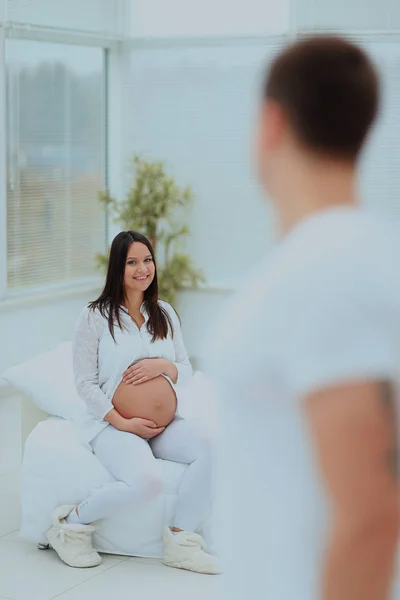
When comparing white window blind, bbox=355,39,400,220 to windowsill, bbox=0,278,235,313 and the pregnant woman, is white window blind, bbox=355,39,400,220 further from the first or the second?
the pregnant woman

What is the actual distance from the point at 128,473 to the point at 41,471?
36cm

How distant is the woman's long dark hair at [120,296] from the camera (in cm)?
366

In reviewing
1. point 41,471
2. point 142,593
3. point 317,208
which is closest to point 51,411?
point 41,471

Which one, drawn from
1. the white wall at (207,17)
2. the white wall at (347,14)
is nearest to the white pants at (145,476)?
the white wall at (347,14)

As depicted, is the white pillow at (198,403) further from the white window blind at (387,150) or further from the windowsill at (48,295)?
the white window blind at (387,150)

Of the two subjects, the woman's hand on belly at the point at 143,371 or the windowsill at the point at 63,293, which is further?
the windowsill at the point at 63,293

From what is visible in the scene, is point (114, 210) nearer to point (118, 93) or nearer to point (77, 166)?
point (77, 166)

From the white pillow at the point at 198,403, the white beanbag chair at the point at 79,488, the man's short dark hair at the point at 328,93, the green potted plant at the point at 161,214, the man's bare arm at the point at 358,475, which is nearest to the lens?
the man's bare arm at the point at 358,475

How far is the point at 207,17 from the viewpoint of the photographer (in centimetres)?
575

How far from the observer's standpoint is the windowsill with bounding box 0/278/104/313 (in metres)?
5.10

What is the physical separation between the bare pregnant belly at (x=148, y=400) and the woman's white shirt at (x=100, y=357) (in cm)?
3

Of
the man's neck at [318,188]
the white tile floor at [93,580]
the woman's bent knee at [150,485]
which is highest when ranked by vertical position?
the man's neck at [318,188]

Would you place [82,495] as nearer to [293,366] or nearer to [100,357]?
[100,357]

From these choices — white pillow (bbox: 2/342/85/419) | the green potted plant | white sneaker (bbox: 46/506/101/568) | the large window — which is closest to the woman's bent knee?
white sneaker (bbox: 46/506/101/568)
